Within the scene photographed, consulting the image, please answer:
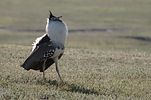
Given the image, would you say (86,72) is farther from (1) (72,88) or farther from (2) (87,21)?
(2) (87,21)

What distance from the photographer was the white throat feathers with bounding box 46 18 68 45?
12.8m

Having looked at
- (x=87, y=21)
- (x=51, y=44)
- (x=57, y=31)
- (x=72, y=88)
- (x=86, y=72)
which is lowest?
(x=87, y=21)

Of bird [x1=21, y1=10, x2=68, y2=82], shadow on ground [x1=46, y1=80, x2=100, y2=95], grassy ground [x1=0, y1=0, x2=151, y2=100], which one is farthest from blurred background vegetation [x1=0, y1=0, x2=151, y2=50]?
bird [x1=21, y1=10, x2=68, y2=82]

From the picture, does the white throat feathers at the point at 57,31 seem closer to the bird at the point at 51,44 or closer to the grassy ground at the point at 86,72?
the bird at the point at 51,44

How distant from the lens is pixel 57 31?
42.1ft

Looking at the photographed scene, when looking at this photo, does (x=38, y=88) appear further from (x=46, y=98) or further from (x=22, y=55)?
(x=22, y=55)

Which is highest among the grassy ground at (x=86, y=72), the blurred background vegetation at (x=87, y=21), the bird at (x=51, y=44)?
the bird at (x=51, y=44)

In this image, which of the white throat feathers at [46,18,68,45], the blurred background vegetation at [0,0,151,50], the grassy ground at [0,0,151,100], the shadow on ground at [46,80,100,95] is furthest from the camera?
the blurred background vegetation at [0,0,151,50]

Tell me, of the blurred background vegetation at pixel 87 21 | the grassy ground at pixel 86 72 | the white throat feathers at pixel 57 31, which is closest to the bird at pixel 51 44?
the white throat feathers at pixel 57 31

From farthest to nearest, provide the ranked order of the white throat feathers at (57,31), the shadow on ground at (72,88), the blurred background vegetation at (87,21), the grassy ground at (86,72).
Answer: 1. the blurred background vegetation at (87,21)
2. the white throat feathers at (57,31)
3. the shadow on ground at (72,88)
4. the grassy ground at (86,72)

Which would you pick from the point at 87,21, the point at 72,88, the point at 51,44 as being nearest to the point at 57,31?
the point at 51,44

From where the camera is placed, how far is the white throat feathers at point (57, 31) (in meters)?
12.8

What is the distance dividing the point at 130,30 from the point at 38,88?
39206 millimetres

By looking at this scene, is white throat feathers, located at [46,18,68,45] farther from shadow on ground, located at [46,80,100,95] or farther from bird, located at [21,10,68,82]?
shadow on ground, located at [46,80,100,95]
